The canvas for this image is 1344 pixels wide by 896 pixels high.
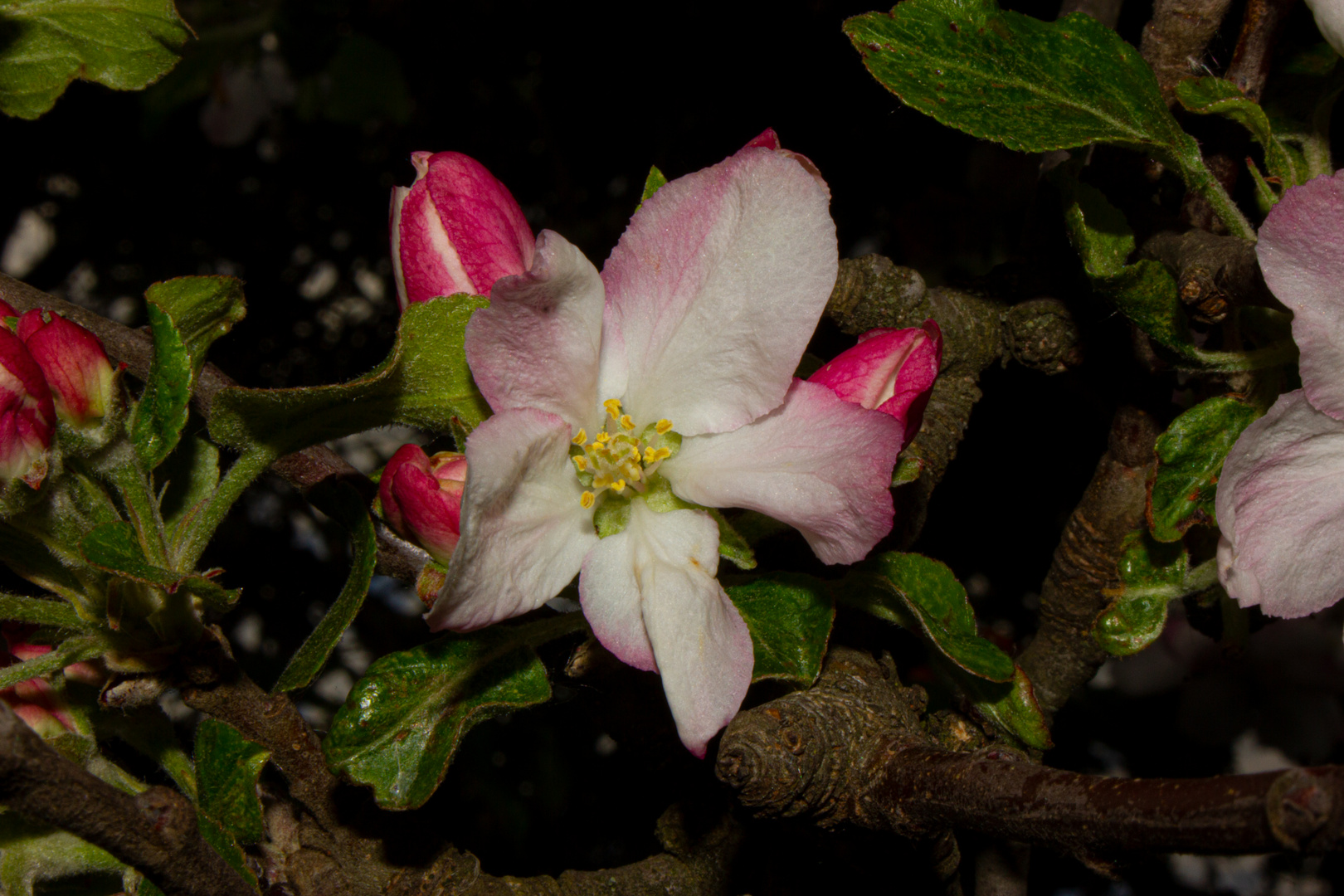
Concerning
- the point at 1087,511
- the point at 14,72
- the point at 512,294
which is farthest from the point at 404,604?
the point at 512,294

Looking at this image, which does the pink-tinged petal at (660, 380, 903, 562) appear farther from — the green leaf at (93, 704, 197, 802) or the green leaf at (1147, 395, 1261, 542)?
the green leaf at (93, 704, 197, 802)

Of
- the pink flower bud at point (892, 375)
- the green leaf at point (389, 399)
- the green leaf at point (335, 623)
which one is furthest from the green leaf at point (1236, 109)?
the green leaf at point (335, 623)

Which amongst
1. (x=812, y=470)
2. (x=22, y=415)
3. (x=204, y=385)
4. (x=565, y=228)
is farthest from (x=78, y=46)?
(x=565, y=228)

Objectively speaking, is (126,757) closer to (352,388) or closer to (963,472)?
(352,388)

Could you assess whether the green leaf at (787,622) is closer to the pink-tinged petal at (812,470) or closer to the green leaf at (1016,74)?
the pink-tinged petal at (812,470)

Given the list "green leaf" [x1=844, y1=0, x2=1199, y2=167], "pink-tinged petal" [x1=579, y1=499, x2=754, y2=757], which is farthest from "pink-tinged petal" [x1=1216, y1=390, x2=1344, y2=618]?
"pink-tinged petal" [x1=579, y1=499, x2=754, y2=757]

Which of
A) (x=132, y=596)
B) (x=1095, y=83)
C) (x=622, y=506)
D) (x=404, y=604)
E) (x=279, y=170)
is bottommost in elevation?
(x=404, y=604)
